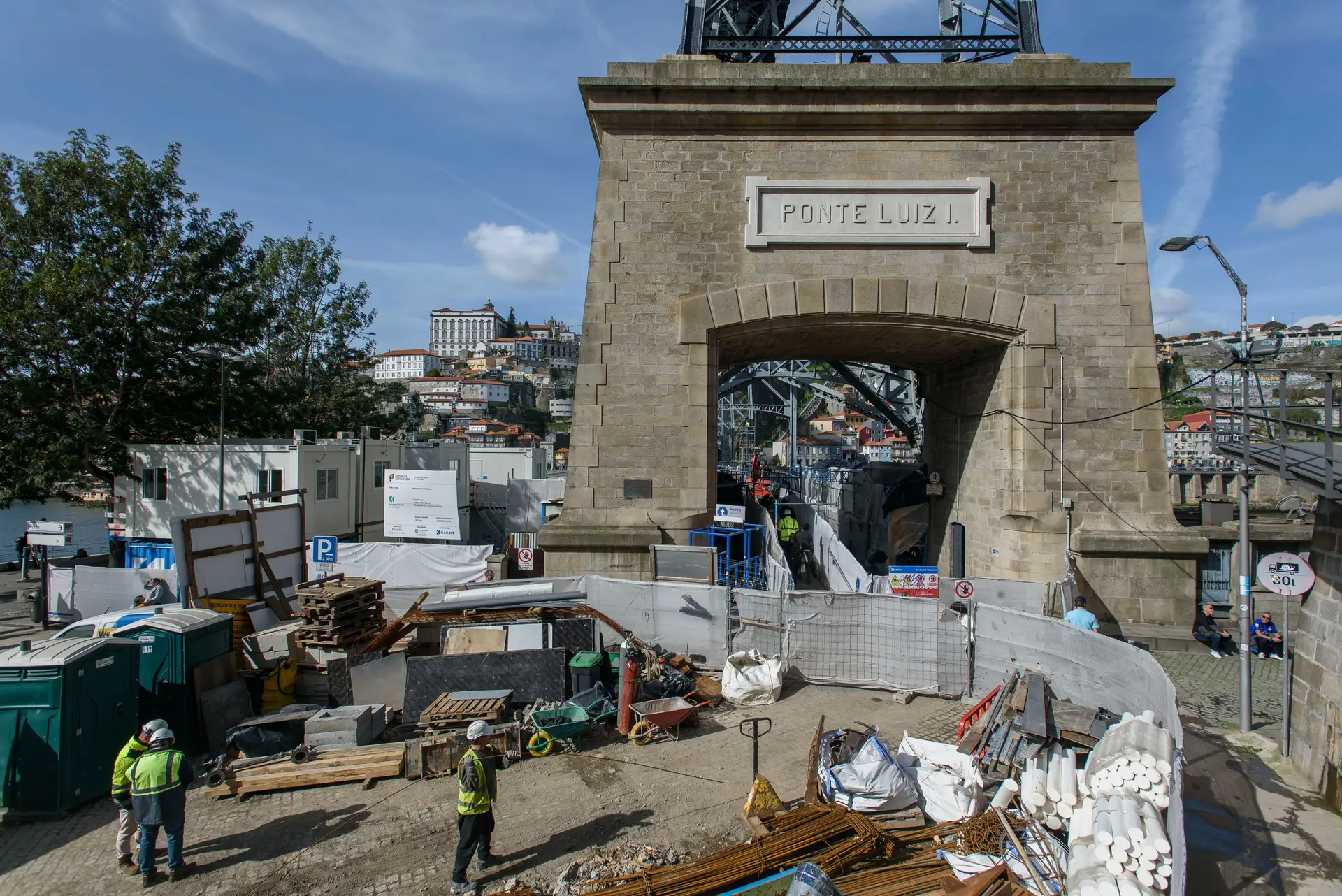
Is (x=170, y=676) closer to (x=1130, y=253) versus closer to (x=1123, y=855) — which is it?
(x=1123, y=855)

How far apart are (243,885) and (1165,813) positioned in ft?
24.0

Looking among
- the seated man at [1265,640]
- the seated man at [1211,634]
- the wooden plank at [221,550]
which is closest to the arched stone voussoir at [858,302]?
the seated man at [1211,634]

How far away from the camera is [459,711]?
866 centimetres

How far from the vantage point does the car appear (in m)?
9.11

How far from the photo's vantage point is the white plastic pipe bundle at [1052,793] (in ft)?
19.7

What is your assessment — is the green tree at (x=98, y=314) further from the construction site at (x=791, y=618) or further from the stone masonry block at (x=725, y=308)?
the stone masonry block at (x=725, y=308)

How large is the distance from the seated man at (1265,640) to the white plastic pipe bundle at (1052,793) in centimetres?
863

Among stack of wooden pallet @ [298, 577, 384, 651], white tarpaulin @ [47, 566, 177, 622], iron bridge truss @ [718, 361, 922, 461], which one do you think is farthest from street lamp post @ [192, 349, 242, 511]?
iron bridge truss @ [718, 361, 922, 461]

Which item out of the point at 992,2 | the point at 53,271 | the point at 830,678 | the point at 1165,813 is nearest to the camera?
the point at 1165,813

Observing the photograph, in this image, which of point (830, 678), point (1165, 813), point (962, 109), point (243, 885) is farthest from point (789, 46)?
point (243, 885)

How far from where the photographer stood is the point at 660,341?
12.4m

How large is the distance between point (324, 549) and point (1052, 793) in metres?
14.4

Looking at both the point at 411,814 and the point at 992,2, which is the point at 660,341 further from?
the point at 992,2

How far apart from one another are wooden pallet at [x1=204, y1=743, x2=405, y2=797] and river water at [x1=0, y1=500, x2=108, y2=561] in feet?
85.4
